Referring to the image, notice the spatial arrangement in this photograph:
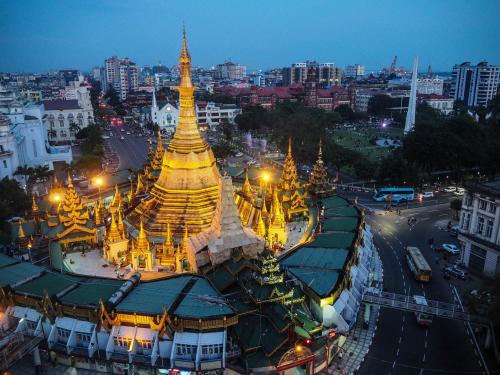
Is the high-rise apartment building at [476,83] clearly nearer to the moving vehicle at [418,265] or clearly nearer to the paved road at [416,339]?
the moving vehicle at [418,265]

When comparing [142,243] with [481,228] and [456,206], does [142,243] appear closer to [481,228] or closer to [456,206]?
[481,228]

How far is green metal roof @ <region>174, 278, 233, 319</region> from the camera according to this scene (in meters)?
22.4

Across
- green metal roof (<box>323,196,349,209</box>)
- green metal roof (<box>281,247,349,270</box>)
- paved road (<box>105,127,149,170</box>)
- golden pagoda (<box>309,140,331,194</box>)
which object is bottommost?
paved road (<box>105,127,149,170</box>)

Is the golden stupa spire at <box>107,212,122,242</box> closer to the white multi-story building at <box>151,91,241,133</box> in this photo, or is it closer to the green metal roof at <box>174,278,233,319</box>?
the green metal roof at <box>174,278,233,319</box>

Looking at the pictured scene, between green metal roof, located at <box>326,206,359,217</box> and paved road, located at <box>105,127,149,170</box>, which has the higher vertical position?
green metal roof, located at <box>326,206,359,217</box>

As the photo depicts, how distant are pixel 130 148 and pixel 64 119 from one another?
21.7 meters

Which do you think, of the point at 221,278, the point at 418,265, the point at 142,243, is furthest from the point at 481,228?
the point at 142,243

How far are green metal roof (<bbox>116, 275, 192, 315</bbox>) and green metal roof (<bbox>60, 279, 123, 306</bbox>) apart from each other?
51.0 inches

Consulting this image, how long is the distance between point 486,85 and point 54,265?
162 metres

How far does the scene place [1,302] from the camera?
24.8m

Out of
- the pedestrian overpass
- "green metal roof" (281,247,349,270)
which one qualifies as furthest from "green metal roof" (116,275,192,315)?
the pedestrian overpass

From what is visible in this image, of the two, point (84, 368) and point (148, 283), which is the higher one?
point (148, 283)

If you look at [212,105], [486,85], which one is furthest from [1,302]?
[486,85]

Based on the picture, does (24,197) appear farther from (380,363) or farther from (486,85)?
(486,85)
